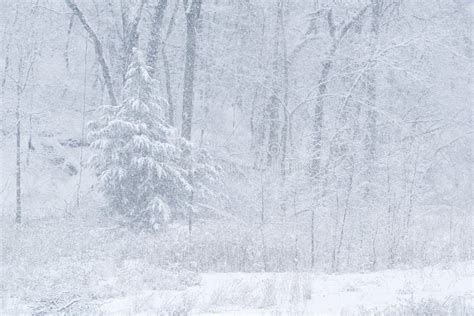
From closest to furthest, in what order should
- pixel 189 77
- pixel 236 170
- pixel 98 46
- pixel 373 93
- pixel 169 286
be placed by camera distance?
1. pixel 169 286
2. pixel 189 77
3. pixel 98 46
4. pixel 373 93
5. pixel 236 170

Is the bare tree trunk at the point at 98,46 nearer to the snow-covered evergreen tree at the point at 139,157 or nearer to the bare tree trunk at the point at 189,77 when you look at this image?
the bare tree trunk at the point at 189,77

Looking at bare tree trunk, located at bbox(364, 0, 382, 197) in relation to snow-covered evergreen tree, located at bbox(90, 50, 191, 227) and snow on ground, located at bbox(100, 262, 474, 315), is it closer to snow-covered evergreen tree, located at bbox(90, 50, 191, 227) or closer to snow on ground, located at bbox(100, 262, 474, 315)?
snow-covered evergreen tree, located at bbox(90, 50, 191, 227)

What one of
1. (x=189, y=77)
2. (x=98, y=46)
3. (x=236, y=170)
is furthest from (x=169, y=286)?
(x=236, y=170)

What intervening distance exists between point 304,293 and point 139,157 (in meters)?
8.71

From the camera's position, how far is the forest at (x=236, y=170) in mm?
8359

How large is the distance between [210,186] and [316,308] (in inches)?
520

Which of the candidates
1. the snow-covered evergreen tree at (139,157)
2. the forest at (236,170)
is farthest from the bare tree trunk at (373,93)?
the snow-covered evergreen tree at (139,157)

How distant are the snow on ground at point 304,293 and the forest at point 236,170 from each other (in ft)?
0.14

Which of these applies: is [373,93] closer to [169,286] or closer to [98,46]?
[98,46]

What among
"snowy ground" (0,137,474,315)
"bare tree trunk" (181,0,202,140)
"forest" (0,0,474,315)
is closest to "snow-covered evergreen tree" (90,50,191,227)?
"forest" (0,0,474,315)

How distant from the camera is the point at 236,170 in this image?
81.8 ft

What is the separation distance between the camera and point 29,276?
8.48 m

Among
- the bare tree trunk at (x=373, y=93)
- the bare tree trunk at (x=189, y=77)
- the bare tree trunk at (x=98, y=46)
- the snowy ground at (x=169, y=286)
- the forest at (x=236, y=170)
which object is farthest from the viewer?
the bare tree trunk at (x=373, y=93)

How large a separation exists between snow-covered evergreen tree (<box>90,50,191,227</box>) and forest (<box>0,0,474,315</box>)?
0.17 feet
